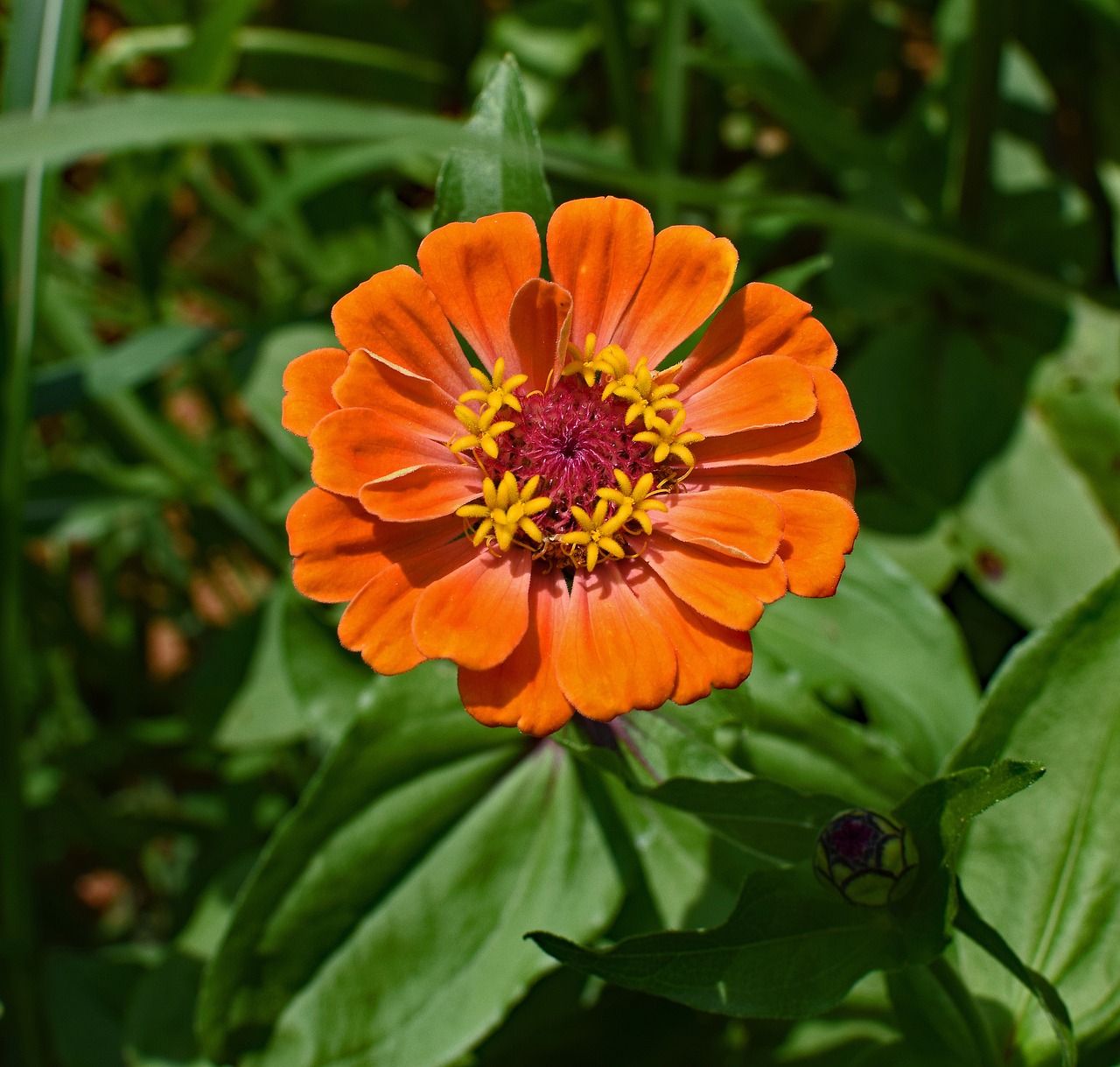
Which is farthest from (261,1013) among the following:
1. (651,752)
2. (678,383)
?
(678,383)

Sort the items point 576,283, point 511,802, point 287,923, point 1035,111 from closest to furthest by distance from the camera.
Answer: point 576,283 → point 287,923 → point 511,802 → point 1035,111

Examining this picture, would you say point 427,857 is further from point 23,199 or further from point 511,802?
point 23,199

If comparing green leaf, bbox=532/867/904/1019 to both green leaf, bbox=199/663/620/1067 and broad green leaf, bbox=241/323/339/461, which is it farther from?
broad green leaf, bbox=241/323/339/461

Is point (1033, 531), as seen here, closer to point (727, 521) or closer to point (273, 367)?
point (727, 521)

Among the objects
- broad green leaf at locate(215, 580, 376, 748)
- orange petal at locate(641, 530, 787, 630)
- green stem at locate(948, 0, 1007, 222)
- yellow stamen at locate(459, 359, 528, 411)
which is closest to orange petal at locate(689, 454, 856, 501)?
orange petal at locate(641, 530, 787, 630)

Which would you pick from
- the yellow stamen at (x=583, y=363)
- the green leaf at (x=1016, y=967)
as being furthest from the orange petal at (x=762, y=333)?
the green leaf at (x=1016, y=967)

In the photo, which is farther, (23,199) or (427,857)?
(23,199)

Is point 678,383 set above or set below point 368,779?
above
